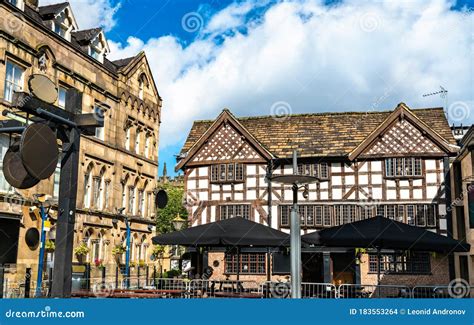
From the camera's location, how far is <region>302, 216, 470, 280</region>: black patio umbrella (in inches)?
541

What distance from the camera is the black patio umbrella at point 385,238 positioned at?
13750 millimetres

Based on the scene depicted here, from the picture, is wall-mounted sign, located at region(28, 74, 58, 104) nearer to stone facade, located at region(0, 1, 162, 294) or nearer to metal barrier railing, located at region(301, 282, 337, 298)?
metal barrier railing, located at region(301, 282, 337, 298)

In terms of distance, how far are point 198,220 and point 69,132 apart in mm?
20685

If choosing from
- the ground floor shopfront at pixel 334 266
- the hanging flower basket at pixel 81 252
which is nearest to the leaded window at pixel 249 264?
the ground floor shopfront at pixel 334 266

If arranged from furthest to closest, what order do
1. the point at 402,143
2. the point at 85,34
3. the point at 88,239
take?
the point at 85,34 → the point at 402,143 → the point at 88,239

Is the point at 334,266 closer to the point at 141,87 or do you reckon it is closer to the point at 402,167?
the point at 402,167

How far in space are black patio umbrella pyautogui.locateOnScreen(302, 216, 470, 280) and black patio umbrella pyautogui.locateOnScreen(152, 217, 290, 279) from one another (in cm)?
127

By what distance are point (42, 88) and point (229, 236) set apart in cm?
833

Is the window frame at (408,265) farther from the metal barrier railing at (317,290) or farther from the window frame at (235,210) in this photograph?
the metal barrier railing at (317,290)

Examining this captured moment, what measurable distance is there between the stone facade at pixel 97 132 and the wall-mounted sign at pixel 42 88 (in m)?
12.6

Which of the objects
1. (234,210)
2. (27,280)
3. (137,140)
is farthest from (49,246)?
(137,140)

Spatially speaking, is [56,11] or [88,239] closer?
[56,11]

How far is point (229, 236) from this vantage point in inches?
595

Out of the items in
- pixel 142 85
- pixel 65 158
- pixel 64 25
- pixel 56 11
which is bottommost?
pixel 65 158
